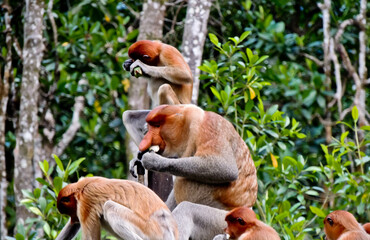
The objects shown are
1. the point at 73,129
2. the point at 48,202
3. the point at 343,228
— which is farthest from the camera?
the point at 73,129

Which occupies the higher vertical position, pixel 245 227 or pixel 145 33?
pixel 145 33

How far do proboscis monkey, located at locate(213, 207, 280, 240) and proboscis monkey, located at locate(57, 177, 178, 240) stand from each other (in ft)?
1.08

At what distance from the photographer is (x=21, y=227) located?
18.2 ft

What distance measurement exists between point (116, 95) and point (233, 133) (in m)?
4.63

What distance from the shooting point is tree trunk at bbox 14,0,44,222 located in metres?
7.02

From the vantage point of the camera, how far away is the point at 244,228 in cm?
397

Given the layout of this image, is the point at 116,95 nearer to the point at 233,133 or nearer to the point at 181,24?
the point at 181,24

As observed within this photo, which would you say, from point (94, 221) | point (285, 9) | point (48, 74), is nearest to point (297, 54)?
point (285, 9)

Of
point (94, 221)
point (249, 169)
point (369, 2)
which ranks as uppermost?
point (369, 2)

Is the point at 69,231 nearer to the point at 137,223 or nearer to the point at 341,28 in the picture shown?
the point at 137,223

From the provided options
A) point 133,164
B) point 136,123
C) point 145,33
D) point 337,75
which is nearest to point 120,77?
point 145,33

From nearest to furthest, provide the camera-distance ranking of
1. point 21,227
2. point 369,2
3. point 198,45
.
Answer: point 21,227 → point 198,45 → point 369,2

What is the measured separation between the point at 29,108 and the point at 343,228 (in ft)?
13.1

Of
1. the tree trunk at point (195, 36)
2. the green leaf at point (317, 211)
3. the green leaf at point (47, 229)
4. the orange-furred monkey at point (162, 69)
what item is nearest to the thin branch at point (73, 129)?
the tree trunk at point (195, 36)
